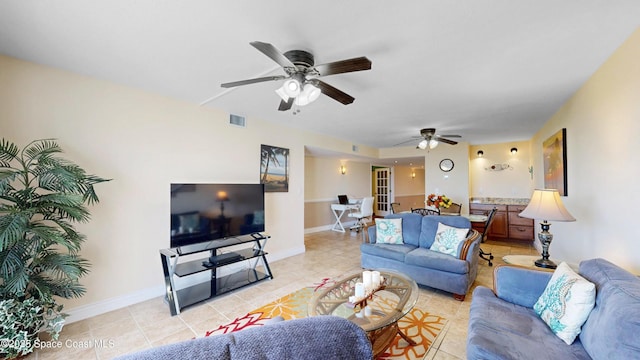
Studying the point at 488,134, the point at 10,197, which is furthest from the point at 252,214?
the point at 488,134

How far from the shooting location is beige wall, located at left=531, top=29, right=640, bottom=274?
1.85m

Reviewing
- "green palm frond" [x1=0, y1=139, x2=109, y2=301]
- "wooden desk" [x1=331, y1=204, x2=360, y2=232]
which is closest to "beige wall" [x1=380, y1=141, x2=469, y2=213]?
"wooden desk" [x1=331, y1=204, x2=360, y2=232]

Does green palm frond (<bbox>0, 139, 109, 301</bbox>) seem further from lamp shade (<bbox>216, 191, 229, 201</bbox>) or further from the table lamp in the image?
the table lamp

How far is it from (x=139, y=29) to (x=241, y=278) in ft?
9.87

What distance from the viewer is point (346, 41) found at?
1911 millimetres

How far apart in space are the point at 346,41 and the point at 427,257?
102 inches

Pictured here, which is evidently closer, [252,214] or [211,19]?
[211,19]

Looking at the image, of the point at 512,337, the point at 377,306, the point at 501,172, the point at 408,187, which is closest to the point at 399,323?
the point at 377,306

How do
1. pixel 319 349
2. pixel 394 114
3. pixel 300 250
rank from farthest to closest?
pixel 300 250, pixel 394 114, pixel 319 349

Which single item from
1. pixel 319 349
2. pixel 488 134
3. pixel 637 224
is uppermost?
pixel 488 134

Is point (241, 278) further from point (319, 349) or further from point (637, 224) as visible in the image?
point (637, 224)

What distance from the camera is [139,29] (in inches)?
70.8

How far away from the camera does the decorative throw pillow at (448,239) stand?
10.3ft

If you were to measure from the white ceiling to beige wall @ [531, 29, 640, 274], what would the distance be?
0.21 meters
